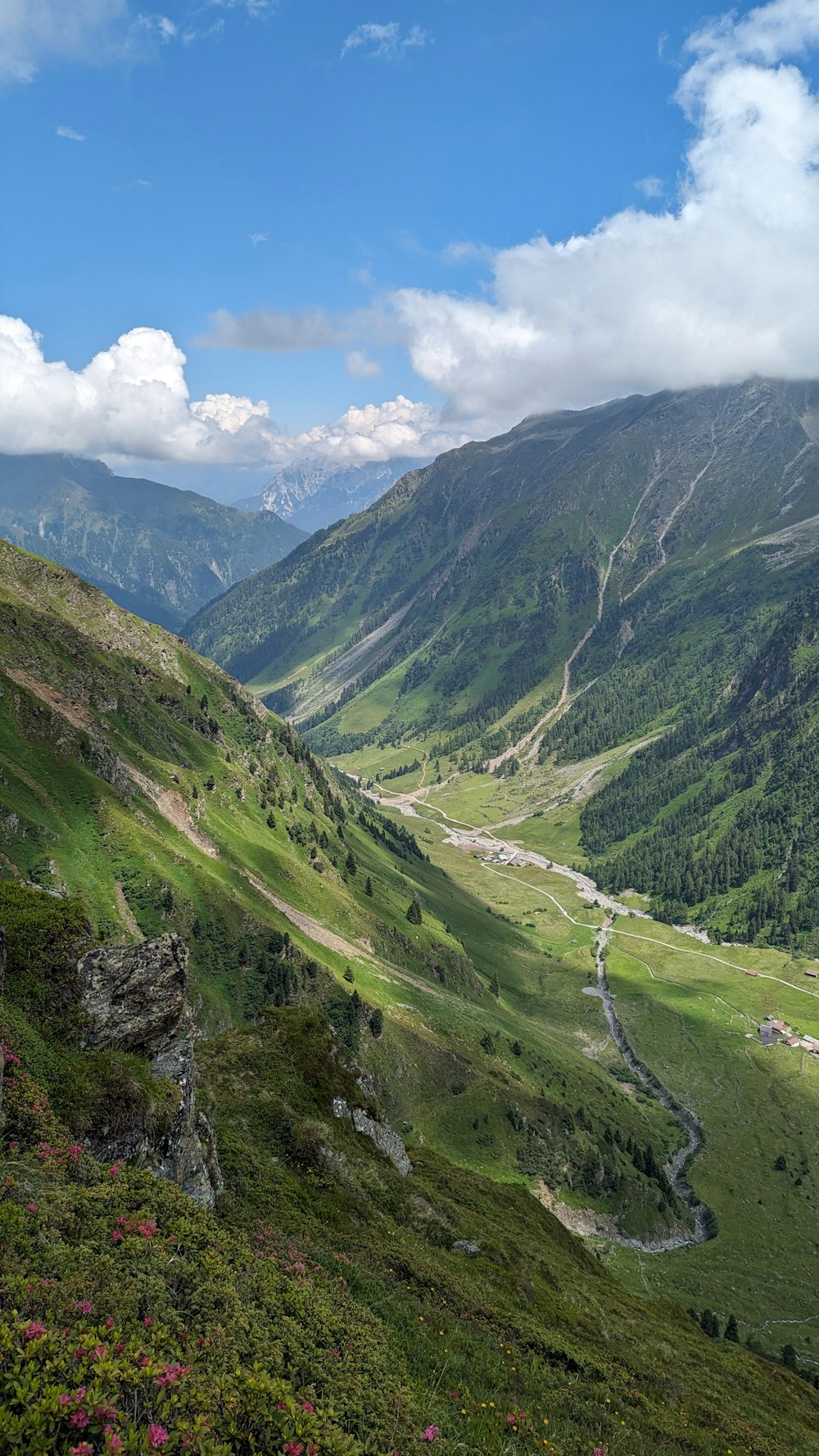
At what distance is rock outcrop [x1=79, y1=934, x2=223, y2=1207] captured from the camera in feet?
90.1

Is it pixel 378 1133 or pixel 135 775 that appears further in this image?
pixel 135 775

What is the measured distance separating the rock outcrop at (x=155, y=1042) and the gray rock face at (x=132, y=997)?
0.04m

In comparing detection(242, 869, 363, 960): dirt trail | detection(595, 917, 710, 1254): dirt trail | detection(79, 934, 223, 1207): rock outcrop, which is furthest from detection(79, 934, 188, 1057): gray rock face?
detection(595, 917, 710, 1254): dirt trail

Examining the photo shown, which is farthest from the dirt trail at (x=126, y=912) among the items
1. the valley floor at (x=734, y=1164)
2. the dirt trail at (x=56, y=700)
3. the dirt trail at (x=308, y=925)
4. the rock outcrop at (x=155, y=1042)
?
the rock outcrop at (x=155, y=1042)

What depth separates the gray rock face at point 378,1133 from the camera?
50.7 m

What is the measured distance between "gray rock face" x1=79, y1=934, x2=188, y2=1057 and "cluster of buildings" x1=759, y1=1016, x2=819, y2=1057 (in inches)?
7828

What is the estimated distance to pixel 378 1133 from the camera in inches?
2114

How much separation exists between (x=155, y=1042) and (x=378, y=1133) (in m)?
27.8

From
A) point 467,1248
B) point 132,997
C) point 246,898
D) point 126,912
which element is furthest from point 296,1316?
point 246,898

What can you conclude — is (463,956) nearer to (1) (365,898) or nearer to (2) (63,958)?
(1) (365,898)

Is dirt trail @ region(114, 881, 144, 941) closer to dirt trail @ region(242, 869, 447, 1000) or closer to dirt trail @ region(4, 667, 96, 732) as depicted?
dirt trail @ region(4, 667, 96, 732)

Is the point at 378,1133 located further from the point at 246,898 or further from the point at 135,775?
the point at 135,775

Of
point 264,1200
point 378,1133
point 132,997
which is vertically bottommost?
point 378,1133

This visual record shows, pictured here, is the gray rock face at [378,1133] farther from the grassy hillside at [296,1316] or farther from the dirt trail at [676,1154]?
the dirt trail at [676,1154]
